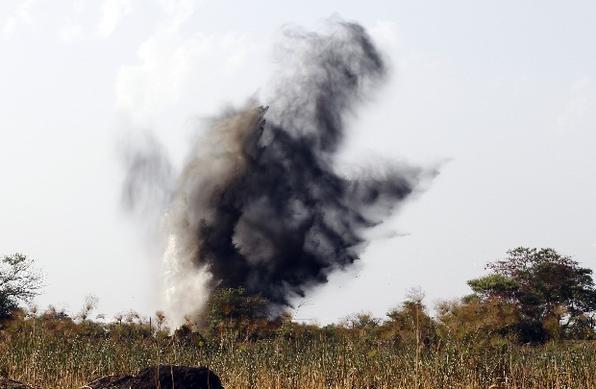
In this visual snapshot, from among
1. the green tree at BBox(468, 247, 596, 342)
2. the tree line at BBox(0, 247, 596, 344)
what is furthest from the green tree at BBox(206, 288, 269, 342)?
the green tree at BBox(468, 247, 596, 342)

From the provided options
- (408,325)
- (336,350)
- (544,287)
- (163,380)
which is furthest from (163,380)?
(544,287)

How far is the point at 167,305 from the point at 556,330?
2556 cm

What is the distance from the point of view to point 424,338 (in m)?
29.0

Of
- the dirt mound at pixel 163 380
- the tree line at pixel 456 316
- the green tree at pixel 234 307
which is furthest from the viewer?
the green tree at pixel 234 307

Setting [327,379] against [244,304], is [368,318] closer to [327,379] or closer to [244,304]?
[244,304]

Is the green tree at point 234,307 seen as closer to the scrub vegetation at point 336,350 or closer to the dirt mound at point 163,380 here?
the scrub vegetation at point 336,350

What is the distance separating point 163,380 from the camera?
1135 centimetres

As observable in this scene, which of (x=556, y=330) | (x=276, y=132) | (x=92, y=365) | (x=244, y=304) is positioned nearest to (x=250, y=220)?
(x=276, y=132)

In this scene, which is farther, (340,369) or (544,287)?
(544,287)

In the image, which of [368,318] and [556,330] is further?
[368,318]

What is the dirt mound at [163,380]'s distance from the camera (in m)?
11.2

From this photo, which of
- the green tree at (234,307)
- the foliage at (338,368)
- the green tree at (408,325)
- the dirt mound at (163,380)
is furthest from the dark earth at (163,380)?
the green tree at (234,307)

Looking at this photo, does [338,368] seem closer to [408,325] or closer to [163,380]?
[163,380]

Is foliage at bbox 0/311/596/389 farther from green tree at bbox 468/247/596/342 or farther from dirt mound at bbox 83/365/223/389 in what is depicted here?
green tree at bbox 468/247/596/342
